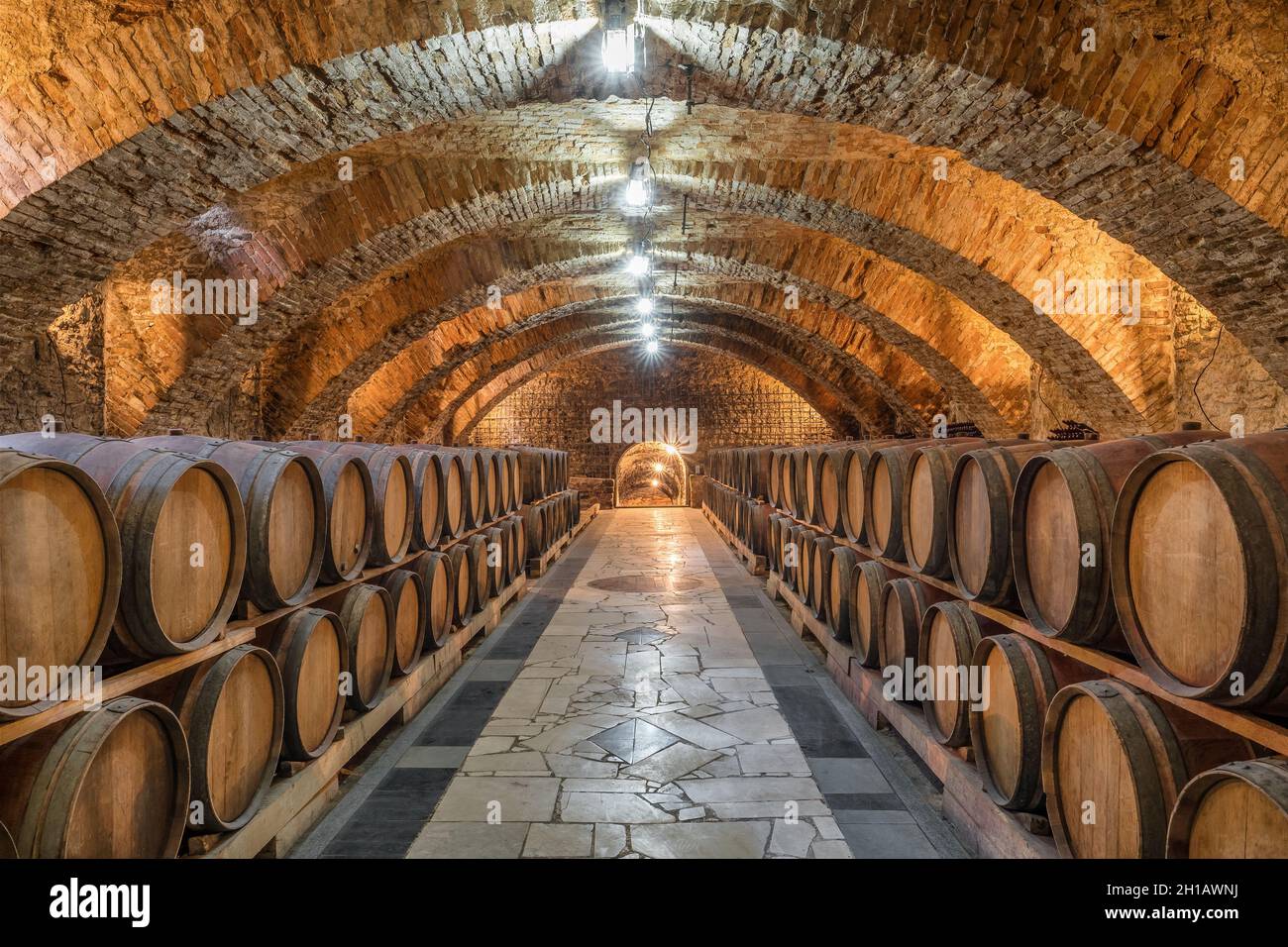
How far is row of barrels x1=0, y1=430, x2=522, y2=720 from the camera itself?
1.82 meters

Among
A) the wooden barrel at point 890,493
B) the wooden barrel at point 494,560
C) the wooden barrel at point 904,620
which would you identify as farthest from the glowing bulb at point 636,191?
the wooden barrel at point 904,620

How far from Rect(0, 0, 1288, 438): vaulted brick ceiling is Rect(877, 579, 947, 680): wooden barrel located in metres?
2.70

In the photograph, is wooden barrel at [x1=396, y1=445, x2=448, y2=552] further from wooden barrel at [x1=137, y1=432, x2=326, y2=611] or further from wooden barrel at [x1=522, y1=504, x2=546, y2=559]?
wooden barrel at [x1=522, y1=504, x2=546, y2=559]

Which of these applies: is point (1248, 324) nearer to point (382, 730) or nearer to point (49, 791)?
point (382, 730)

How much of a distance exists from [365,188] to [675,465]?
18.9 meters

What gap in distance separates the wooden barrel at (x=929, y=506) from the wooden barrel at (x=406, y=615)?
2.81 meters

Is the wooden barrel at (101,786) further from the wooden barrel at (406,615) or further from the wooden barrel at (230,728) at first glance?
the wooden barrel at (406,615)

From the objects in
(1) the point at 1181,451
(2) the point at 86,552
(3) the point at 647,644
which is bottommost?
(3) the point at 647,644

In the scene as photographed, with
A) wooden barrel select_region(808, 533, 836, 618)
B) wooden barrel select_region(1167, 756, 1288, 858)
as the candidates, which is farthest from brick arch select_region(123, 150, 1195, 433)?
wooden barrel select_region(1167, 756, 1288, 858)

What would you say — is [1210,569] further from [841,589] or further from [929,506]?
[841,589]

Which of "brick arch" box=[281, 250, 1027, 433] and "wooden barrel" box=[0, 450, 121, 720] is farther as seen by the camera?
"brick arch" box=[281, 250, 1027, 433]
